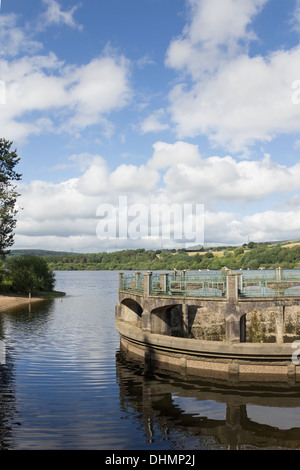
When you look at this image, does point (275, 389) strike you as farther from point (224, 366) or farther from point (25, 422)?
point (25, 422)

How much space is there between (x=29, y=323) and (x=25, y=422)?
28.9 metres

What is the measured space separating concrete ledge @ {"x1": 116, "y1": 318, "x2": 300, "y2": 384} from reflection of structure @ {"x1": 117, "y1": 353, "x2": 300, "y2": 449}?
123 cm

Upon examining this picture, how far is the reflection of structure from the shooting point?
13477mm

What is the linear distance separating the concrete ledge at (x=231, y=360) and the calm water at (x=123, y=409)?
1.28 meters

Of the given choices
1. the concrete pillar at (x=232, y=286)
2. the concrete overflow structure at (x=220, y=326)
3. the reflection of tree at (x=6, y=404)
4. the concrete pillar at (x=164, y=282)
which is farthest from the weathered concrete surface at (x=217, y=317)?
the reflection of tree at (x=6, y=404)

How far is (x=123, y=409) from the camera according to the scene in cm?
1638

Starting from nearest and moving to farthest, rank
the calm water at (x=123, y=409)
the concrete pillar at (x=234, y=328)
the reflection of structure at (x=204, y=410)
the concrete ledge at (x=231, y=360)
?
the calm water at (x=123, y=409), the reflection of structure at (x=204, y=410), the concrete ledge at (x=231, y=360), the concrete pillar at (x=234, y=328)

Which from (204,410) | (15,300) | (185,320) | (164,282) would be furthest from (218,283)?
(15,300)

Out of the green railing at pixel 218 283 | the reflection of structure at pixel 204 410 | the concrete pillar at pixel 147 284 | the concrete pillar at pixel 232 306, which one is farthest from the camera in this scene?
the concrete pillar at pixel 147 284

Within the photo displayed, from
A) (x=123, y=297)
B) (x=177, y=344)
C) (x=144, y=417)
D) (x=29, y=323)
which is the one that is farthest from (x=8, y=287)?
(x=144, y=417)

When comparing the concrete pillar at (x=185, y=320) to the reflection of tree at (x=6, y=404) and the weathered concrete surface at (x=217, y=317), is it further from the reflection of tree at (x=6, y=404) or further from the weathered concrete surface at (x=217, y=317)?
the reflection of tree at (x=6, y=404)

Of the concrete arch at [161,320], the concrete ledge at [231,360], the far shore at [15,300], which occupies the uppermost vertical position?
the concrete arch at [161,320]

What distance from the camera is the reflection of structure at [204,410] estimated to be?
44.2ft

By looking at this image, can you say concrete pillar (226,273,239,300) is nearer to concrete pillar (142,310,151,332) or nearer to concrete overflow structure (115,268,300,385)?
concrete overflow structure (115,268,300,385)
